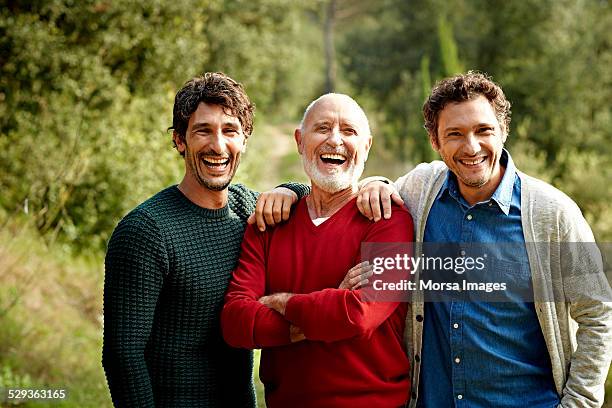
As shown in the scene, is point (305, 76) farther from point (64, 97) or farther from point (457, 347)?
point (457, 347)

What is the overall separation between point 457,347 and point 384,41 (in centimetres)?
2436

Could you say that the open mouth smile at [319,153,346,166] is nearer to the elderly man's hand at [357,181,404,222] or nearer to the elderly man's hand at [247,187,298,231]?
the elderly man's hand at [357,181,404,222]

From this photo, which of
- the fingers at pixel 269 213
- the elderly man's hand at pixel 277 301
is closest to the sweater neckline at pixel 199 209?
the fingers at pixel 269 213

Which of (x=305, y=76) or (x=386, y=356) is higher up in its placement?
(x=305, y=76)

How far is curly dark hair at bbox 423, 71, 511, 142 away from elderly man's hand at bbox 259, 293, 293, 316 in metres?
0.98

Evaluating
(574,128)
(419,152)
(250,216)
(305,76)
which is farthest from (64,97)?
(305,76)

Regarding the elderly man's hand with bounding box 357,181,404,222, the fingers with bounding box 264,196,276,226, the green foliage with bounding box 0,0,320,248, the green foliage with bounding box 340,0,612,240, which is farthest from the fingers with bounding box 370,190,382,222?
the green foliage with bounding box 340,0,612,240

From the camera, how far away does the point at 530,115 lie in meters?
21.1

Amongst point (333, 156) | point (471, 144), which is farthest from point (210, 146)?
point (471, 144)

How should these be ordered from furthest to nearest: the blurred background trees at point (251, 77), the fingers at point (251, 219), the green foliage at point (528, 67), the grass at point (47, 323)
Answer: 1. the green foliage at point (528, 67)
2. the blurred background trees at point (251, 77)
3. the grass at point (47, 323)
4. the fingers at point (251, 219)

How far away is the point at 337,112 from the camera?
303 cm

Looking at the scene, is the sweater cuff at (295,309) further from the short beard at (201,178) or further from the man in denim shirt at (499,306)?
the short beard at (201,178)

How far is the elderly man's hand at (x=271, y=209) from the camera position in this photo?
10.0 ft

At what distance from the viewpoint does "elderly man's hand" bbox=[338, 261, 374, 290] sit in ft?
8.85
